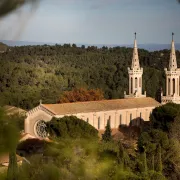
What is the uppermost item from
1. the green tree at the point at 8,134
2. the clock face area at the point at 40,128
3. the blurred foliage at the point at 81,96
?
the green tree at the point at 8,134

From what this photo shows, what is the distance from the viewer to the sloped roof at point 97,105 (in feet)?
89.7

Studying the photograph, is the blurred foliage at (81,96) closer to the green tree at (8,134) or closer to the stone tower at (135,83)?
the stone tower at (135,83)

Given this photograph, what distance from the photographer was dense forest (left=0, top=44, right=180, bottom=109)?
41.2 meters

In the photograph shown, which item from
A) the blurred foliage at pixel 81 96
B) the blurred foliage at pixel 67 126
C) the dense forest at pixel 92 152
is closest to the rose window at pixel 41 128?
the dense forest at pixel 92 152

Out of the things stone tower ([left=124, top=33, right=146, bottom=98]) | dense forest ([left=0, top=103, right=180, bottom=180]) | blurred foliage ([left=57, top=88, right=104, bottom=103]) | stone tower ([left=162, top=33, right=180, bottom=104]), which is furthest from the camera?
blurred foliage ([left=57, top=88, right=104, bottom=103])

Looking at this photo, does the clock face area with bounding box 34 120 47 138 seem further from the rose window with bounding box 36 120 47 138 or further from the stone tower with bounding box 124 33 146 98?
the stone tower with bounding box 124 33 146 98

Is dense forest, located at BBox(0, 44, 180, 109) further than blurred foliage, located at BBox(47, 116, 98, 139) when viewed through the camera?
Yes

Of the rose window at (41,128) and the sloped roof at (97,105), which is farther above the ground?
the sloped roof at (97,105)

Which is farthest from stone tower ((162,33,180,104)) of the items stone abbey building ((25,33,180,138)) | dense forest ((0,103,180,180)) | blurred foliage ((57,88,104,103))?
blurred foliage ((57,88,104,103))

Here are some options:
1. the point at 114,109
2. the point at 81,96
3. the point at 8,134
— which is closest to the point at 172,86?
the point at 114,109

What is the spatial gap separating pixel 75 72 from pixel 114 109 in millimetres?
19802

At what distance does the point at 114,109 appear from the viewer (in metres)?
30.3

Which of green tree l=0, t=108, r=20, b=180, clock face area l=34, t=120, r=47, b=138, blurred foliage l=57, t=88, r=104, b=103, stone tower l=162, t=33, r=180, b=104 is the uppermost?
green tree l=0, t=108, r=20, b=180

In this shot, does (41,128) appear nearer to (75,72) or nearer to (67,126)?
(67,126)
